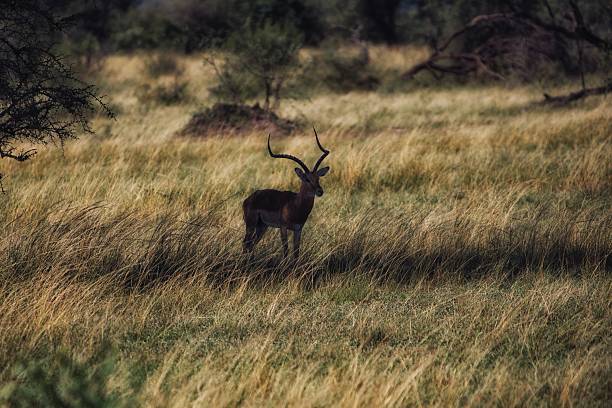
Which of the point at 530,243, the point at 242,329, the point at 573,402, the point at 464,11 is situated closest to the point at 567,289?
the point at 530,243

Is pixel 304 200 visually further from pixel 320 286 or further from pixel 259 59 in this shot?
pixel 259 59

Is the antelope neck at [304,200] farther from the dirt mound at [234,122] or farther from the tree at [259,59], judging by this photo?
the tree at [259,59]

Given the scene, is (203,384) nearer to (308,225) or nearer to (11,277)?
(11,277)

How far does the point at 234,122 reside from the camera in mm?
13016

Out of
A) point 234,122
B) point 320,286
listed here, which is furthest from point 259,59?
point 320,286

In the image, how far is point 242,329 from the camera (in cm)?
440

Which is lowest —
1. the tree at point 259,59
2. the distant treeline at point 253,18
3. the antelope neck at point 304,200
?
the distant treeline at point 253,18

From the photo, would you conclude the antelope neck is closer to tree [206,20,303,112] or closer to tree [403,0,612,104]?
tree [206,20,303,112]

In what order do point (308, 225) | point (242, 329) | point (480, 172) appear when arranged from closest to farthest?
point (242, 329) < point (308, 225) < point (480, 172)

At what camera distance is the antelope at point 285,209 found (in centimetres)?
543

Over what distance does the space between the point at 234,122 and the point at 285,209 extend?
25.1 feet

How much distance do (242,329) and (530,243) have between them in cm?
265

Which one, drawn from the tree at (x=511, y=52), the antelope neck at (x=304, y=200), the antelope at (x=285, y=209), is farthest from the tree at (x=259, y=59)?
the antelope neck at (x=304, y=200)

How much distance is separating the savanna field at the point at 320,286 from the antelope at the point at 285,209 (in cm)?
14
